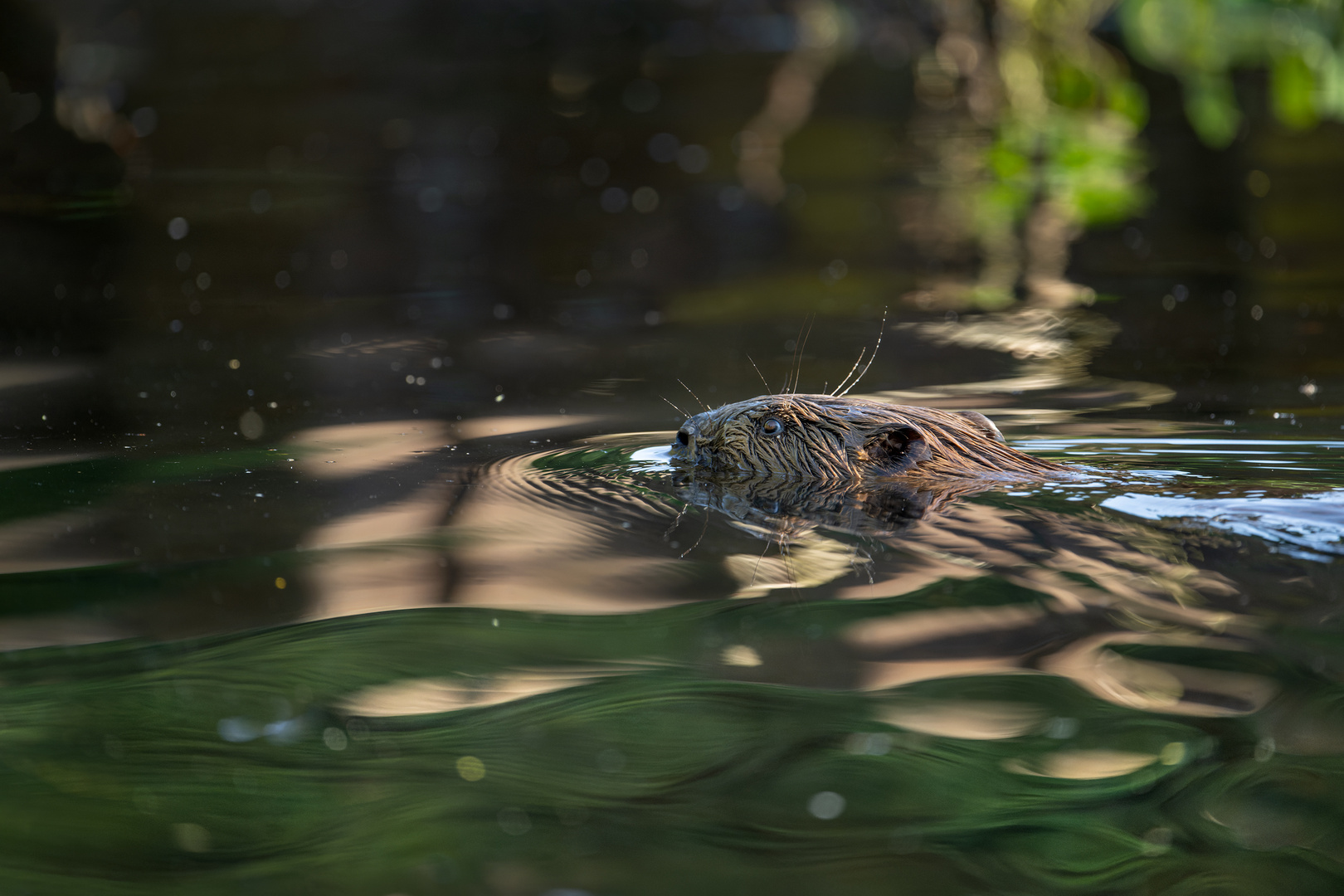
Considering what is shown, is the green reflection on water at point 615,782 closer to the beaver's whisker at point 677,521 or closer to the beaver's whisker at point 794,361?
the beaver's whisker at point 677,521

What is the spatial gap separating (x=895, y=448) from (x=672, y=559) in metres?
1.11

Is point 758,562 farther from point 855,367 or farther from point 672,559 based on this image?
point 855,367

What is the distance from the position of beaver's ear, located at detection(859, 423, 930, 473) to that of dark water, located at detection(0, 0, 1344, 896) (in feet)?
0.56

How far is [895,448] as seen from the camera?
192 inches

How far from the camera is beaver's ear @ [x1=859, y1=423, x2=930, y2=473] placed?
15.8 feet

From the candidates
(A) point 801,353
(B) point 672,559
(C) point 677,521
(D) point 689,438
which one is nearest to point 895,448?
(D) point 689,438

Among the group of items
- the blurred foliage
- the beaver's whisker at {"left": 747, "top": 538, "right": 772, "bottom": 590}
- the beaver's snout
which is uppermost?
the blurred foliage

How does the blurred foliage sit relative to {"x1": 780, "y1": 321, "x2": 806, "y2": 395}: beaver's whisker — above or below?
above

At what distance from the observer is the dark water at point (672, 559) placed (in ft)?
8.95

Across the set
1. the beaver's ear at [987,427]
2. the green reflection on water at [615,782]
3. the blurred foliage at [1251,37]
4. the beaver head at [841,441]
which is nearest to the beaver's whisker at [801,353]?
the beaver head at [841,441]

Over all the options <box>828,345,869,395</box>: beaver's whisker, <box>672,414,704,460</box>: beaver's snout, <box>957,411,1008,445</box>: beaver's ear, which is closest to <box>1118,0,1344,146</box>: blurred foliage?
<box>957,411,1008,445</box>: beaver's ear

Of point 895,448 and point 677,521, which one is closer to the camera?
point 677,521

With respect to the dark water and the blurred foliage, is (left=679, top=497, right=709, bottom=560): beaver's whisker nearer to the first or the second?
the dark water

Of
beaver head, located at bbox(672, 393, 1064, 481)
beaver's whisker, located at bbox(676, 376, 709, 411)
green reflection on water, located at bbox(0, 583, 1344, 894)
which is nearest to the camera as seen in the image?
green reflection on water, located at bbox(0, 583, 1344, 894)
